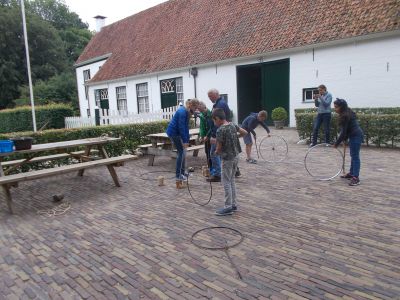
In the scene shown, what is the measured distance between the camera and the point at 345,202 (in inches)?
215

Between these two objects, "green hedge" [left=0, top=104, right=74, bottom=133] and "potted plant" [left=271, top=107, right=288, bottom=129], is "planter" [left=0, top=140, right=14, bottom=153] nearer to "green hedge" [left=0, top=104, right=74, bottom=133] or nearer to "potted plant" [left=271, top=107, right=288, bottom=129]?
"potted plant" [left=271, top=107, right=288, bottom=129]

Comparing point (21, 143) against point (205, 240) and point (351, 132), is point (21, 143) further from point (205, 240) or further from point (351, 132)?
point (351, 132)

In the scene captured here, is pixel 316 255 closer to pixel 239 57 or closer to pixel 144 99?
pixel 239 57

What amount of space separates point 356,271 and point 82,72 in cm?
3292

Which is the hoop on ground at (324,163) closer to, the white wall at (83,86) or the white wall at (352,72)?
the white wall at (352,72)

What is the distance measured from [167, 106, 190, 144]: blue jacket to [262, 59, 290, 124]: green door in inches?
404

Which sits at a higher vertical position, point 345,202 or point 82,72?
point 82,72

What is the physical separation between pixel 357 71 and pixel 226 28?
778cm

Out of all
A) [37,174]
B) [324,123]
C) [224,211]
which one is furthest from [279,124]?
[37,174]

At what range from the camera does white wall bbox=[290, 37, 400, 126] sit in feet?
40.8

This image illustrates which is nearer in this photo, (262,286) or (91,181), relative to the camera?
(262,286)

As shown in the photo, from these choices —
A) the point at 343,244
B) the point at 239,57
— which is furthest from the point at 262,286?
the point at 239,57

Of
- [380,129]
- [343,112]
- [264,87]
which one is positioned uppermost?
[264,87]

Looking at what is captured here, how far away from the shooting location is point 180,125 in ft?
22.5
